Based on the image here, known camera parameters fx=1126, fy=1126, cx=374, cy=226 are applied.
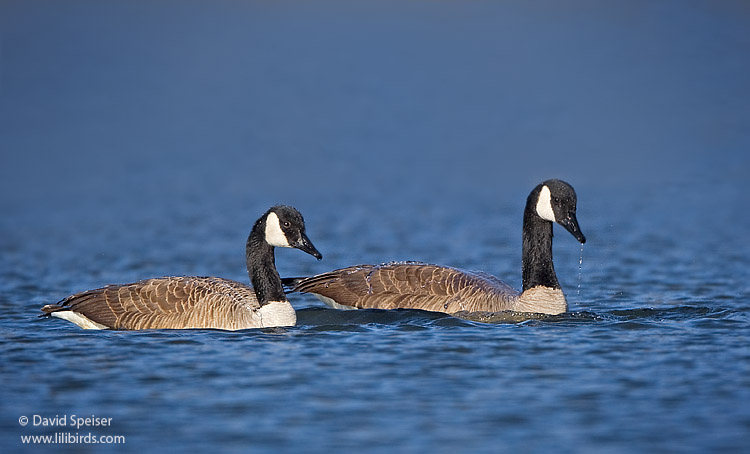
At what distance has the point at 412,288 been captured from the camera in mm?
13867

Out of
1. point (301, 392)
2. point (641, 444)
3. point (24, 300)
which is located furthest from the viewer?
point (24, 300)

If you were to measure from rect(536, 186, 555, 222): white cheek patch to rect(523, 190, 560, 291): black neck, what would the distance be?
0.21ft

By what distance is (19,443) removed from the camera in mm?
8602

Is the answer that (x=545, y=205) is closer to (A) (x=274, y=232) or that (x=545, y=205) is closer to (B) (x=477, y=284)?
(B) (x=477, y=284)

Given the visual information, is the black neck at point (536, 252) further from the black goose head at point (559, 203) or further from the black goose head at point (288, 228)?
the black goose head at point (288, 228)

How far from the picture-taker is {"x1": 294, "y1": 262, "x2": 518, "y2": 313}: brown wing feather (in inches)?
536

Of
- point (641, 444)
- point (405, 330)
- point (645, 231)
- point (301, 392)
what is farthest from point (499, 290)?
point (645, 231)

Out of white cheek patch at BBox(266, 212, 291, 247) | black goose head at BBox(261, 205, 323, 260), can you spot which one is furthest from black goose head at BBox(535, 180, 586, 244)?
white cheek patch at BBox(266, 212, 291, 247)

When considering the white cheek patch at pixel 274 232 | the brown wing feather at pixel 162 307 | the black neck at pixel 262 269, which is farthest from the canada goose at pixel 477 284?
the brown wing feather at pixel 162 307

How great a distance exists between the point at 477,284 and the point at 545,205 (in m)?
1.27

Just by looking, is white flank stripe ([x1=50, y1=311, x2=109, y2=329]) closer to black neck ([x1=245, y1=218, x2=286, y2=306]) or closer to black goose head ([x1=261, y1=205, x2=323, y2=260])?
black neck ([x1=245, y1=218, x2=286, y2=306])

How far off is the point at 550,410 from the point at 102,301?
5653mm

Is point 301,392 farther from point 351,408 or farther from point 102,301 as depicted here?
point 102,301

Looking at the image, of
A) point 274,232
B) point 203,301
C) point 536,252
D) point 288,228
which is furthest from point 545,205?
point 203,301
